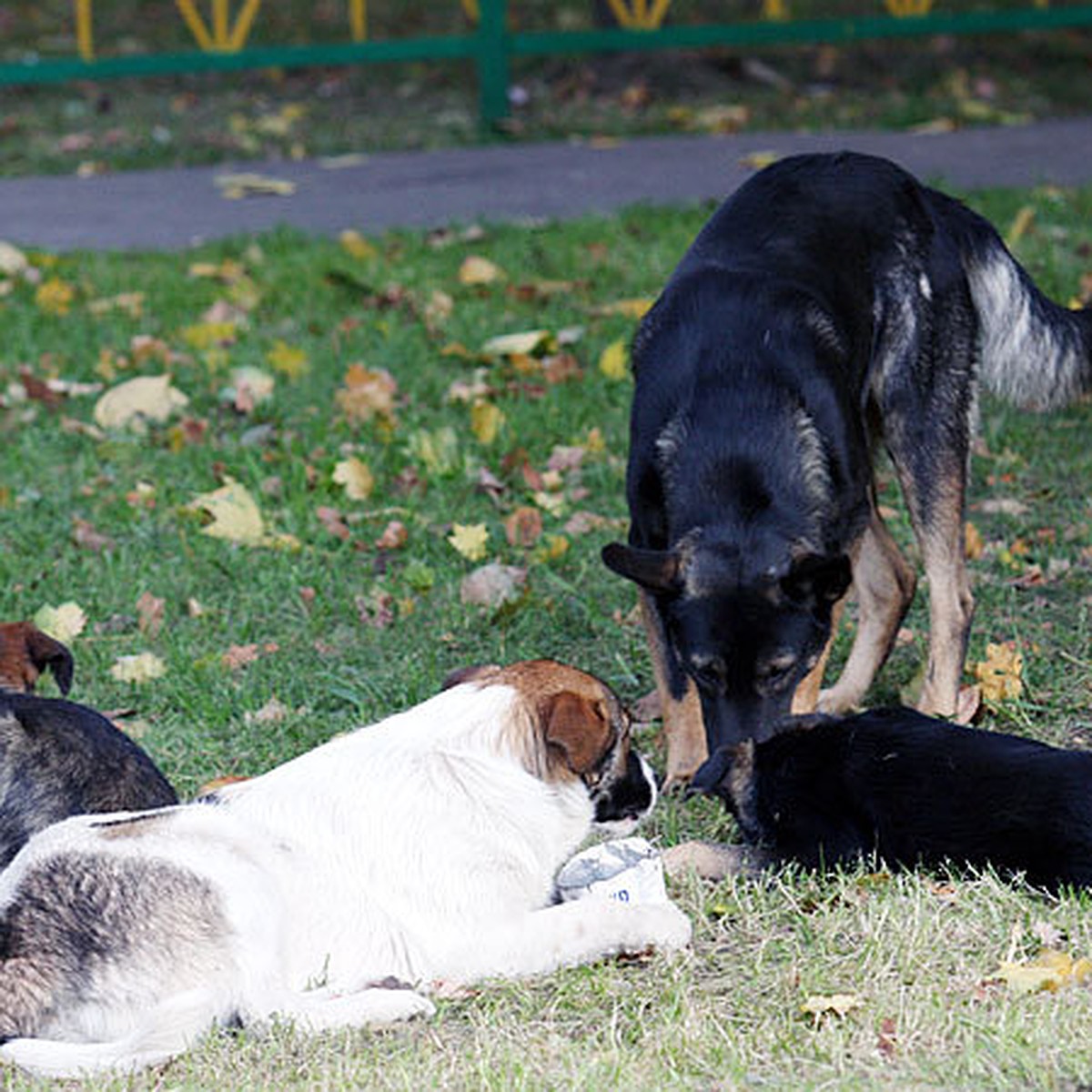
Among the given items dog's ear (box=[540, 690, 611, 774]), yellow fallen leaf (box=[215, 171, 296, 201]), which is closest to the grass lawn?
dog's ear (box=[540, 690, 611, 774])

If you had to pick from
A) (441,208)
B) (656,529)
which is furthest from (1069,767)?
(441,208)

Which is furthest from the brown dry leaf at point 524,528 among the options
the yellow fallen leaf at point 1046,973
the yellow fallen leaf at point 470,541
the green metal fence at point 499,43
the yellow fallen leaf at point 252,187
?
the green metal fence at point 499,43

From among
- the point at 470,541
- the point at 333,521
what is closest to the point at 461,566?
the point at 470,541

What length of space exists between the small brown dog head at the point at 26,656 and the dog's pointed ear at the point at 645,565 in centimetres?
157

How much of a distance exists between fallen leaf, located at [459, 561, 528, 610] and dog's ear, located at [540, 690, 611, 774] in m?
2.24

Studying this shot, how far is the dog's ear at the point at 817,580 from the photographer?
5.14 m

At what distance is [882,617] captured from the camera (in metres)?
6.25

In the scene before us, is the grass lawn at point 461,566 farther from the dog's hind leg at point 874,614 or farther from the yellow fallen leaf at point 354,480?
the dog's hind leg at point 874,614

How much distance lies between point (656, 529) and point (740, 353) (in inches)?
21.6

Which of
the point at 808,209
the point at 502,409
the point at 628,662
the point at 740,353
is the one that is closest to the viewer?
the point at 740,353

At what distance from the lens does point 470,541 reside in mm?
7234

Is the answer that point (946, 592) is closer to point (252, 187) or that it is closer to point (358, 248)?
point (358, 248)

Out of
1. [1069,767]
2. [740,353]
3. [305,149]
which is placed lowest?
[305,149]

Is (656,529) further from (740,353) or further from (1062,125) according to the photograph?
(1062,125)
